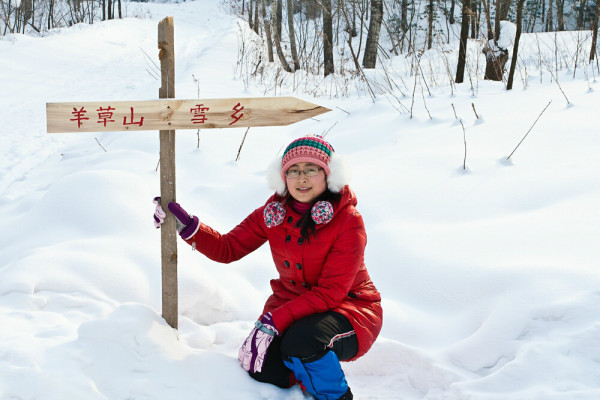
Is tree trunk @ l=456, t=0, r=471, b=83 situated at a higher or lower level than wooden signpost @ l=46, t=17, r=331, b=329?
higher

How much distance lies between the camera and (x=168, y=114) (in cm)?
192

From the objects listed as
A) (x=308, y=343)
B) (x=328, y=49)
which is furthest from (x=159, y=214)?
(x=328, y=49)

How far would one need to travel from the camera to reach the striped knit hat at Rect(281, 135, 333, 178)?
1.91m

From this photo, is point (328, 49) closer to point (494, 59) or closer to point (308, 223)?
point (494, 59)

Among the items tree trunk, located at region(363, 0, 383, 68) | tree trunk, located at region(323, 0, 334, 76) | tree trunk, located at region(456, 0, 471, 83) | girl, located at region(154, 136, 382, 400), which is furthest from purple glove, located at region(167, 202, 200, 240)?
tree trunk, located at region(323, 0, 334, 76)

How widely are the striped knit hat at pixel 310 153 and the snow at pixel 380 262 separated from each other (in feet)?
2.80

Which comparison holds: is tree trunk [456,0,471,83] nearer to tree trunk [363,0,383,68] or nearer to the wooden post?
tree trunk [363,0,383,68]

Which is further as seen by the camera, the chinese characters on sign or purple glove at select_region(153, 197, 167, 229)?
purple glove at select_region(153, 197, 167, 229)

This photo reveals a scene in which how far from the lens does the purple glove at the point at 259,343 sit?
188 cm

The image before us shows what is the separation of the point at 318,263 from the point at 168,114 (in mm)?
827

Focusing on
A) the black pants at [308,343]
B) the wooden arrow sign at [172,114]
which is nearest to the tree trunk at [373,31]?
the wooden arrow sign at [172,114]

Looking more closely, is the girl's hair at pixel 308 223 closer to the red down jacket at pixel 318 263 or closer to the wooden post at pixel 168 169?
the red down jacket at pixel 318 263

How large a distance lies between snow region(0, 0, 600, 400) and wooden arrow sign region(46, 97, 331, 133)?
2.48 ft

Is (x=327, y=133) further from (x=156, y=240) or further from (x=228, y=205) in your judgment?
(x=156, y=240)
